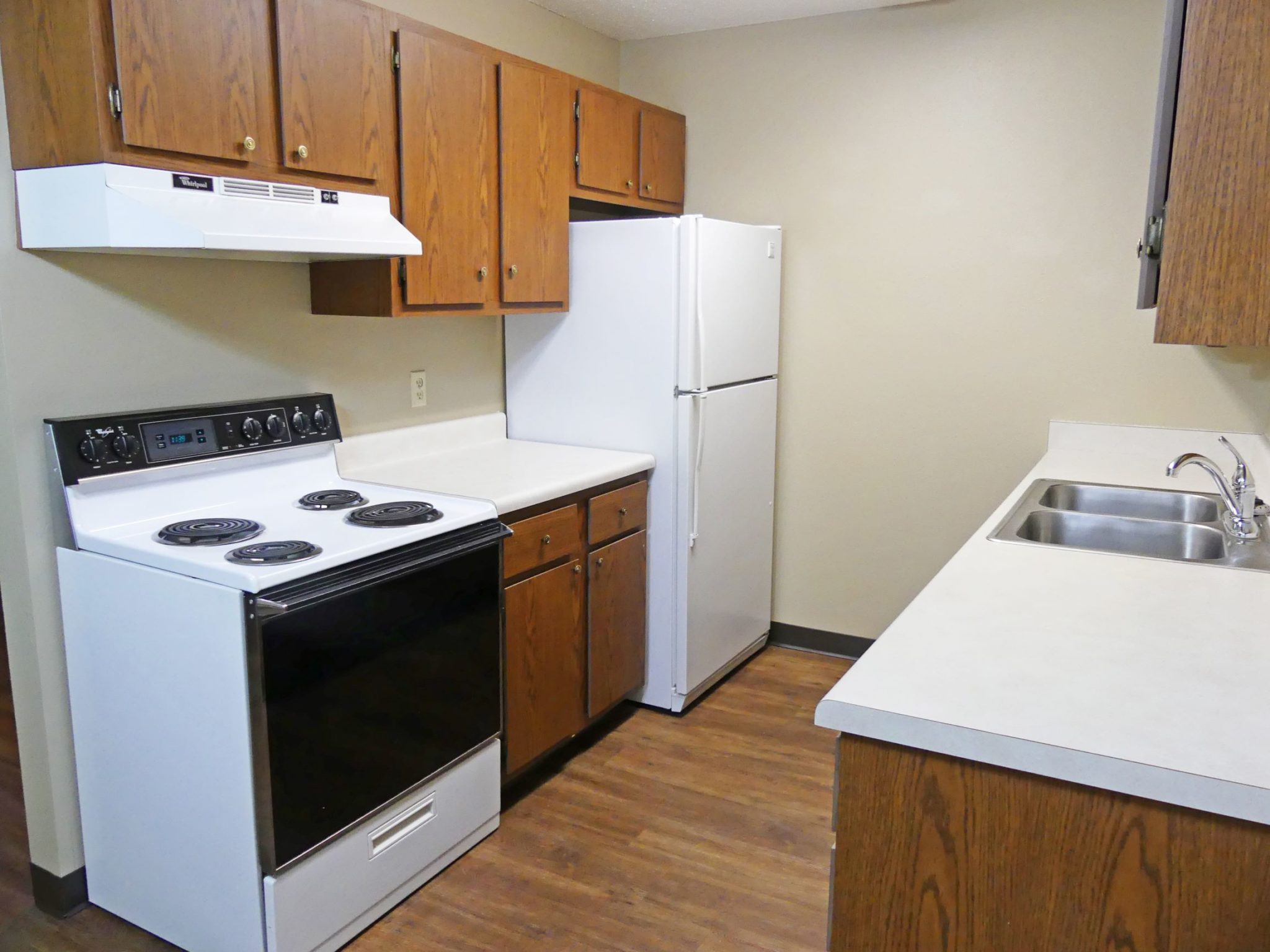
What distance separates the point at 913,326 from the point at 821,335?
0.35 m

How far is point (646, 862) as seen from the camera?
96.7 inches

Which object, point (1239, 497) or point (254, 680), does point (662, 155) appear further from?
point (254, 680)

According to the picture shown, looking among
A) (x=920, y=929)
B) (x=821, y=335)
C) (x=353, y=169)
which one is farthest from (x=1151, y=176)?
(x=821, y=335)

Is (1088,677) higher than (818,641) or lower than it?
higher

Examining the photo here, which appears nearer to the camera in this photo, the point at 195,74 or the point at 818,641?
the point at 195,74

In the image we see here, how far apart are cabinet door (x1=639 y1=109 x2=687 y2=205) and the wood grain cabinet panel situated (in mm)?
2726

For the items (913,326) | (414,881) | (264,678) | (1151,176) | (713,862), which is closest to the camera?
(1151,176)

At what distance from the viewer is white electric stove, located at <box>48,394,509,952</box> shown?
74.0 inches

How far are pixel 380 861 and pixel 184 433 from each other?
108 cm

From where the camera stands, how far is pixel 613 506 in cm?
300

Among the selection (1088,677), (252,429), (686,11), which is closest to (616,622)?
(252,429)

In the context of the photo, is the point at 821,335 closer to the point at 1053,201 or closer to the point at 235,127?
the point at 1053,201

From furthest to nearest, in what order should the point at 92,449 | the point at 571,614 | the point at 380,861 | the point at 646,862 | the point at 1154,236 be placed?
the point at 571,614, the point at 646,862, the point at 380,861, the point at 92,449, the point at 1154,236

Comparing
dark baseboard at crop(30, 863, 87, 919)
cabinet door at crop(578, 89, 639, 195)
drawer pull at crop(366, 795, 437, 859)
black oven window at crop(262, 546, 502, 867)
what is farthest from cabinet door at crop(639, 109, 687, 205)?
dark baseboard at crop(30, 863, 87, 919)
